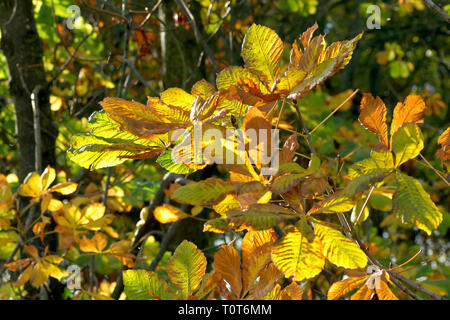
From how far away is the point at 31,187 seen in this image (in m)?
1.23

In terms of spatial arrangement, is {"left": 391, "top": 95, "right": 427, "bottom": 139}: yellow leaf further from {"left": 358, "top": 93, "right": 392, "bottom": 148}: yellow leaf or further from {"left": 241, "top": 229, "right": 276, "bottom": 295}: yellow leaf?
{"left": 241, "top": 229, "right": 276, "bottom": 295}: yellow leaf

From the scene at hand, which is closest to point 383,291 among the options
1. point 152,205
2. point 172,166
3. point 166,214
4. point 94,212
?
point 172,166

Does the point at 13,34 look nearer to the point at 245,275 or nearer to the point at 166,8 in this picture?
the point at 166,8

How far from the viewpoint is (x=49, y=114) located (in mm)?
1929

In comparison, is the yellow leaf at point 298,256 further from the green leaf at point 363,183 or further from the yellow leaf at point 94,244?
the yellow leaf at point 94,244

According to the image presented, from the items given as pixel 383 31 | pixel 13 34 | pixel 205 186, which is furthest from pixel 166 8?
pixel 383 31

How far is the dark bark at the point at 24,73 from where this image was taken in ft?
6.10

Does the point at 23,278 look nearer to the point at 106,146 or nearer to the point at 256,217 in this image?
the point at 106,146

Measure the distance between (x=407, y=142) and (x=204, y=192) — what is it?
0.21m

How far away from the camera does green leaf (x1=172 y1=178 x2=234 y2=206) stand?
1.59ft

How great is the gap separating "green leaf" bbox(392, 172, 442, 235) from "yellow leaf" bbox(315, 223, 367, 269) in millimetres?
56

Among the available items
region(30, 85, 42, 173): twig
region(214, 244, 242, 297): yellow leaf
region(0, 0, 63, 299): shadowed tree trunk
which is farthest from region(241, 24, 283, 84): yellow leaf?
region(0, 0, 63, 299): shadowed tree trunk

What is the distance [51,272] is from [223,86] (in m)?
0.89

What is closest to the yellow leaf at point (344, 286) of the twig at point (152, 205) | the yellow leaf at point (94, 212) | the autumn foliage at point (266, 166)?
the autumn foliage at point (266, 166)
